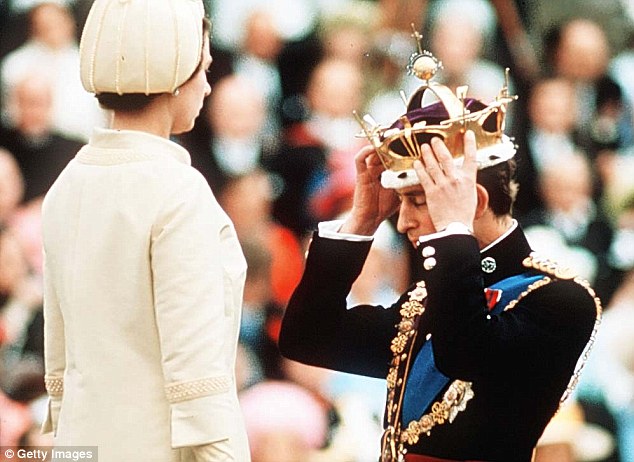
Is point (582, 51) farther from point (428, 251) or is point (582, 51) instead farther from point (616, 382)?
point (428, 251)

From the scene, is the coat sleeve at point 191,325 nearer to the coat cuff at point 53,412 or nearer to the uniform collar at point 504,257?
the coat cuff at point 53,412

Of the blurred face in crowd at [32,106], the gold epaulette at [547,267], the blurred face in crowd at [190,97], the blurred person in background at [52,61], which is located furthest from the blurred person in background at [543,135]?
the blurred face in crowd at [190,97]

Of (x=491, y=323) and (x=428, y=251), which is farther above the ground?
(x=428, y=251)

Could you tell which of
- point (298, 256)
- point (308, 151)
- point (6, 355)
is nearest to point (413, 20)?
point (308, 151)

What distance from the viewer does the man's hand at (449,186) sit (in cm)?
218

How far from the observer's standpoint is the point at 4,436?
3.84 meters

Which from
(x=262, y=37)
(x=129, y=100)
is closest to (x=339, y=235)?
(x=129, y=100)

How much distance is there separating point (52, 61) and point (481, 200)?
80.8 inches

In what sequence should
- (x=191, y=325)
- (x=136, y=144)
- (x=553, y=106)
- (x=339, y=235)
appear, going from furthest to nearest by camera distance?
1. (x=553, y=106)
2. (x=339, y=235)
3. (x=136, y=144)
4. (x=191, y=325)

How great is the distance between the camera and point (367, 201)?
248cm

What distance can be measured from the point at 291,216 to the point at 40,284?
769mm

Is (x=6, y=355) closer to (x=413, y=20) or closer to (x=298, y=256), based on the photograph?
(x=298, y=256)

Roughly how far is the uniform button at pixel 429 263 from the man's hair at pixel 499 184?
0.23 metres

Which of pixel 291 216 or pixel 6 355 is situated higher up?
pixel 291 216
